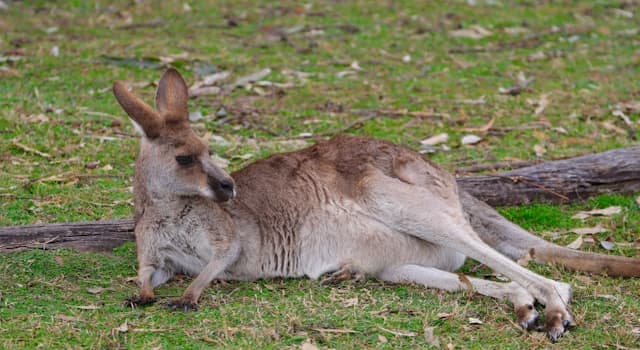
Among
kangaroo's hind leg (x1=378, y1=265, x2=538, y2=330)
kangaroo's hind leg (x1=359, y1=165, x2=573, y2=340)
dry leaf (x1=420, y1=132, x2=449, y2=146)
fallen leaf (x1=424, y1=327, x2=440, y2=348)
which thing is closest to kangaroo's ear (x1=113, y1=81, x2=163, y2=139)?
kangaroo's hind leg (x1=359, y1=165, x2=573, y2=340)

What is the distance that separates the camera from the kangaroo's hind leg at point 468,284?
4.05 meters

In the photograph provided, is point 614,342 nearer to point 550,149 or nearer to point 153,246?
point 153,246

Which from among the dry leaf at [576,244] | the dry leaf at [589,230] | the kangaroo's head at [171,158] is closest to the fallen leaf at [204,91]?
the kangaroo's head at [171,158]

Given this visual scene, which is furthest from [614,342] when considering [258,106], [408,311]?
[258,106]

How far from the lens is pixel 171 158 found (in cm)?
441

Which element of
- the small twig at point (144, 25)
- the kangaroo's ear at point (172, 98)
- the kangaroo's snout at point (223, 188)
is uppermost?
the kangaroo's ear at point (172, 98)

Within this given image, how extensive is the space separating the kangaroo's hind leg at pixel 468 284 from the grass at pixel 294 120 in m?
0.06

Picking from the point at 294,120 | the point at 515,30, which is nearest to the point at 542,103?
the point at 294,120

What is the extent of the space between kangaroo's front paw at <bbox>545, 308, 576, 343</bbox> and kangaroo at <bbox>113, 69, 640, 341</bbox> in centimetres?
8

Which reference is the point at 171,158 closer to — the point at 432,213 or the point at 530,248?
the point at 432,213

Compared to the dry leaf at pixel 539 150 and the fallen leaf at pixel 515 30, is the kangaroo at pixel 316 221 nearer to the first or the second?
the dry leaf at pixel 539 150

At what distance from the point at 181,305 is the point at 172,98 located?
1.04 metres

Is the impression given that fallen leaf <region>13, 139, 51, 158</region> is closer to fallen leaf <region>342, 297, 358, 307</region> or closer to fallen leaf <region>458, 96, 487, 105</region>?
fallen leaf <region>342, 297, 358, 307</region>

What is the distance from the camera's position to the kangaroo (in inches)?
172
